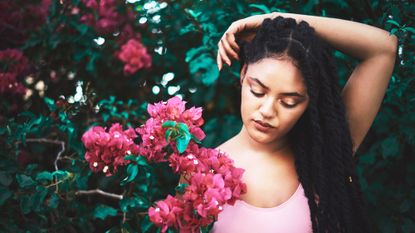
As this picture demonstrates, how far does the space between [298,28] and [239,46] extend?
0.70ft

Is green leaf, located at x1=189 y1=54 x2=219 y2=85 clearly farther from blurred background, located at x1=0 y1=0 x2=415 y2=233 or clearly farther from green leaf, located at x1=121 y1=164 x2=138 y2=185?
green leaf, located at x1=121 y1=164 x2=138 y2=185

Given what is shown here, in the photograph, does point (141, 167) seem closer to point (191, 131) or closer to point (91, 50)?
point (191, 131)

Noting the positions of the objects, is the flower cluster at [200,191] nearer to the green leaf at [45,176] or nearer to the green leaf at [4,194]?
the green leaf at [45,176]

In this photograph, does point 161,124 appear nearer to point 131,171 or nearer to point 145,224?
point 131,171

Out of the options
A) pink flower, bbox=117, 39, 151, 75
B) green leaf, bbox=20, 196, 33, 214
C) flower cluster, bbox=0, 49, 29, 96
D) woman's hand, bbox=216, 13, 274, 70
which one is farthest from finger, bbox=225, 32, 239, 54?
flower cluster, bbox=0, 49, 29, 96

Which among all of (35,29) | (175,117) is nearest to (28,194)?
(175,117)

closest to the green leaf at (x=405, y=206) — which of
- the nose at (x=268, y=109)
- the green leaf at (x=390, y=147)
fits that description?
the green leaf at (x=390, y=147)

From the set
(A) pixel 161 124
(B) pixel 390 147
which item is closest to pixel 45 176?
(A) pixel 161 124

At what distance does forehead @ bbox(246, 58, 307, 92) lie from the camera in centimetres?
157

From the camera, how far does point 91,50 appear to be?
9.04 feet

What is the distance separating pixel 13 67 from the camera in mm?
2588

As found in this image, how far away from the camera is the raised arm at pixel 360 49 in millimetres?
1695

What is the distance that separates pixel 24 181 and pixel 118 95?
4.47ft

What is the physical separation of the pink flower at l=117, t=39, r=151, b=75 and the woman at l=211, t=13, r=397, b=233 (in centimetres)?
99
